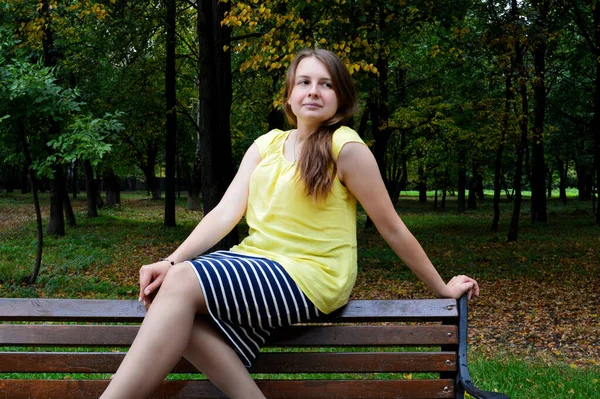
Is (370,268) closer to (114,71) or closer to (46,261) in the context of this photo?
(46,261)

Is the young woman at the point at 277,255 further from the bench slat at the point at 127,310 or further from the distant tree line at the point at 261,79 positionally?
the distant tree line at the point at 261,79

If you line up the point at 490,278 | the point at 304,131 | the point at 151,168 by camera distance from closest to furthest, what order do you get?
the point at 304,131 → the point at 490,278 → the point at 151,168

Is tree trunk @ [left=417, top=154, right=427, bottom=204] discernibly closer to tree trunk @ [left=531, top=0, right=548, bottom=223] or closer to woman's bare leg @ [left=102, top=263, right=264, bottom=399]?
tree trunk @ [left=531, top=0, right=548, bottom=223]

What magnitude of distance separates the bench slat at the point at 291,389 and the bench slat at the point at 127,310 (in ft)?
0.85

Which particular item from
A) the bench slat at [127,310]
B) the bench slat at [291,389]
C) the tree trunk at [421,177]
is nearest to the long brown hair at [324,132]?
the bench slat at [127,310]

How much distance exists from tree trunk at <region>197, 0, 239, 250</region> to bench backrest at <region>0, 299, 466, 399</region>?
24.2ft

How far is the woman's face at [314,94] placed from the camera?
8.39 ft

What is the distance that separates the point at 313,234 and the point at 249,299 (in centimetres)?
36

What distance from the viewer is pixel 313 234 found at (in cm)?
242

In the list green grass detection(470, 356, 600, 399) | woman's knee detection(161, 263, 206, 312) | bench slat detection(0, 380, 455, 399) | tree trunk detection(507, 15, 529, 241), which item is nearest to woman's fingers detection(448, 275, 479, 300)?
bench slat detection(0, 380, 455, 399)

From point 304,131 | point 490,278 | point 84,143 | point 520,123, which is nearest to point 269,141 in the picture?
point 304,131

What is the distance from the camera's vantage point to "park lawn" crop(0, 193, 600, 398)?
565 cm

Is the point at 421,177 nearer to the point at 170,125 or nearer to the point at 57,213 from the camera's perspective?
the point at 170,125

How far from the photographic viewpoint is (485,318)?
843 cm
